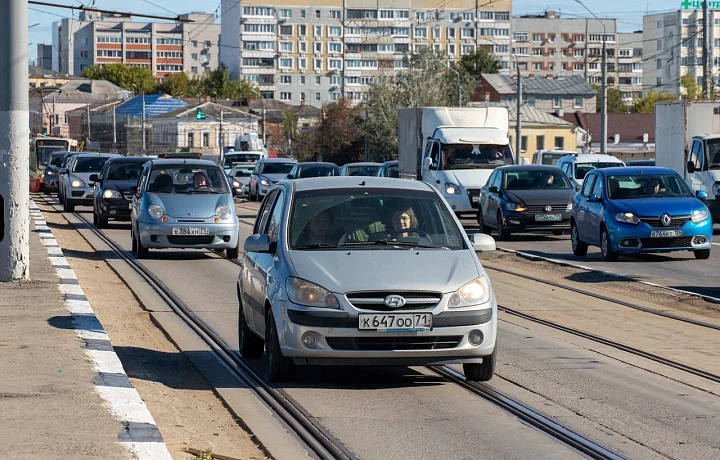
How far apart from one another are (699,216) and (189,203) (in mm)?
8417

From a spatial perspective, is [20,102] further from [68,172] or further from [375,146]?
[375,146]

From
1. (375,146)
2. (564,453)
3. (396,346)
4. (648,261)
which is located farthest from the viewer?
(375,146)

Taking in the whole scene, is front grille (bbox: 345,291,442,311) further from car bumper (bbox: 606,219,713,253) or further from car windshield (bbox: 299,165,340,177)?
car windshield (bbox: 299,165,340,177)

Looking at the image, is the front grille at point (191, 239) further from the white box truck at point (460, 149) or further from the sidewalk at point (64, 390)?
the white box truck at point (460, 149)

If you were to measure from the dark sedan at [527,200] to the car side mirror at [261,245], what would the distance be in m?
18.2

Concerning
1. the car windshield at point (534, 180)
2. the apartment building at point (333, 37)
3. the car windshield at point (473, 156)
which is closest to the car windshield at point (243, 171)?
the car windshield at point (473, 156)

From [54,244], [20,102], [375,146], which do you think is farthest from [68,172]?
[375,146]

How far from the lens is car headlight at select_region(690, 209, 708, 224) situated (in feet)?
70.7

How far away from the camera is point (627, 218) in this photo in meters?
21.7

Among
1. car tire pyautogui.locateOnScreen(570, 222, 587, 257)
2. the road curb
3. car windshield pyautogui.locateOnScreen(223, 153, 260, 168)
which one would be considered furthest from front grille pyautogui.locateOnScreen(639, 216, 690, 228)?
car windshield pyautogui.locateOnScreen(223, 153, 260, 168)

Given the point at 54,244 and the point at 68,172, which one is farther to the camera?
the point at 68,172

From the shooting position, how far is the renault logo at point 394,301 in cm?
878

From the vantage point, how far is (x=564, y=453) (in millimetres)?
7172

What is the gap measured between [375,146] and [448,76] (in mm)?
19827
